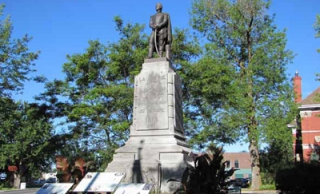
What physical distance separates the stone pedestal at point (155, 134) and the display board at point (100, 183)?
342 cm

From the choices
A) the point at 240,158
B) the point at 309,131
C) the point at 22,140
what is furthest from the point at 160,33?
the point at 240,158

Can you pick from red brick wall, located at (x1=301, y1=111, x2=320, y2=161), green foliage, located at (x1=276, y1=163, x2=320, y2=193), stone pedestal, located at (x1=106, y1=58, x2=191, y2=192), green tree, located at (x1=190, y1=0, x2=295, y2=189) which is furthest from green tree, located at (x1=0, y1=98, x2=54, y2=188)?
green foliage, located at (x1=276, y1=163, x2=320, y2=193)

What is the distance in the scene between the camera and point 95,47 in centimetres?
2888

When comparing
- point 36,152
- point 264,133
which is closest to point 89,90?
point 264,133

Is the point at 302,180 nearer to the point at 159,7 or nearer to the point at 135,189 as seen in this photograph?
the point at 135,189

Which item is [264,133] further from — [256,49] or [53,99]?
[53,99]

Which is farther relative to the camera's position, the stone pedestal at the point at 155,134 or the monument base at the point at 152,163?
the stone pedestal at the point at 155,134

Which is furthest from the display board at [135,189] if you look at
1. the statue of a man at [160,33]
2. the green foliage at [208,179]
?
the statue of a man at [160,33]

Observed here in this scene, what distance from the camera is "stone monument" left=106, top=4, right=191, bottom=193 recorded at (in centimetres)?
1224

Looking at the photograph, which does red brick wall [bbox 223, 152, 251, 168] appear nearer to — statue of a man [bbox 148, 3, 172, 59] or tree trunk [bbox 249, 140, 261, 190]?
tree trunk [bbox 249, 140, 261, 190]

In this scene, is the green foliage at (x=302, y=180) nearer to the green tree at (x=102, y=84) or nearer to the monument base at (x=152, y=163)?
the monument base at (x=152, y=163)

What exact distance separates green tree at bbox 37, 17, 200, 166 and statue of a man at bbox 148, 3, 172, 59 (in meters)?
11.8

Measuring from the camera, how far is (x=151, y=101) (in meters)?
13.9

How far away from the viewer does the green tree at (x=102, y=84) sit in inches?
1079
